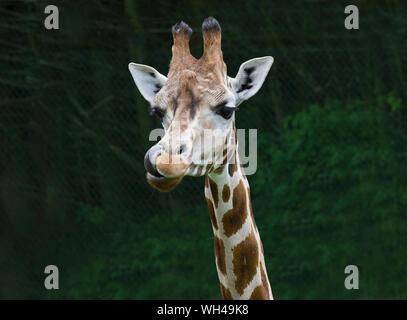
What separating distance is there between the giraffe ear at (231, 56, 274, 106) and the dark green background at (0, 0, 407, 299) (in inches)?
121

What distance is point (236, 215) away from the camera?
3.52 metres

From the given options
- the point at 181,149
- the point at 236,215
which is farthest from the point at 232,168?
the point at 181,149

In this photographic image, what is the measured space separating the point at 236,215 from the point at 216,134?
47 cm

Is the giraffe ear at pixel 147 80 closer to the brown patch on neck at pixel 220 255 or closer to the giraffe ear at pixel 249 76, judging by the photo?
the giraffe ear at pixel 249 76

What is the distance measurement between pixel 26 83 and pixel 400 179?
12.8ft

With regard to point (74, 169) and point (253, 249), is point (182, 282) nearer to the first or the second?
point (74, 169)

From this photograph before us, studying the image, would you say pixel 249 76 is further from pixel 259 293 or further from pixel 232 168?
pixel 259 293

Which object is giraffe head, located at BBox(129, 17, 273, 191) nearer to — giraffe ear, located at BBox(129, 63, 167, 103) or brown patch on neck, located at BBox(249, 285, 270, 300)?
giraffe ear, located at BBox(129, 63, 167, 103)

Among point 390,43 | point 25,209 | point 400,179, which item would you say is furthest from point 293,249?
point 25,209

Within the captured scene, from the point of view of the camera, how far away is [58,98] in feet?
23.7

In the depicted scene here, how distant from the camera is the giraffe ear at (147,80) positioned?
377 cm

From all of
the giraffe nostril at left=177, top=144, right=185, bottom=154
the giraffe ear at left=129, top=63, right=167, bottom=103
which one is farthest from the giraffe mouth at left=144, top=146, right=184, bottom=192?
the giraffe ear at left=129, top=63, right=167, bottom=103

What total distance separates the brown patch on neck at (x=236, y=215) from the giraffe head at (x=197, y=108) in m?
0.19

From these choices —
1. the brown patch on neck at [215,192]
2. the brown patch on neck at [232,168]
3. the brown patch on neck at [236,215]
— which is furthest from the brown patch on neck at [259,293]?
the brown patch on neck at [232,168]
